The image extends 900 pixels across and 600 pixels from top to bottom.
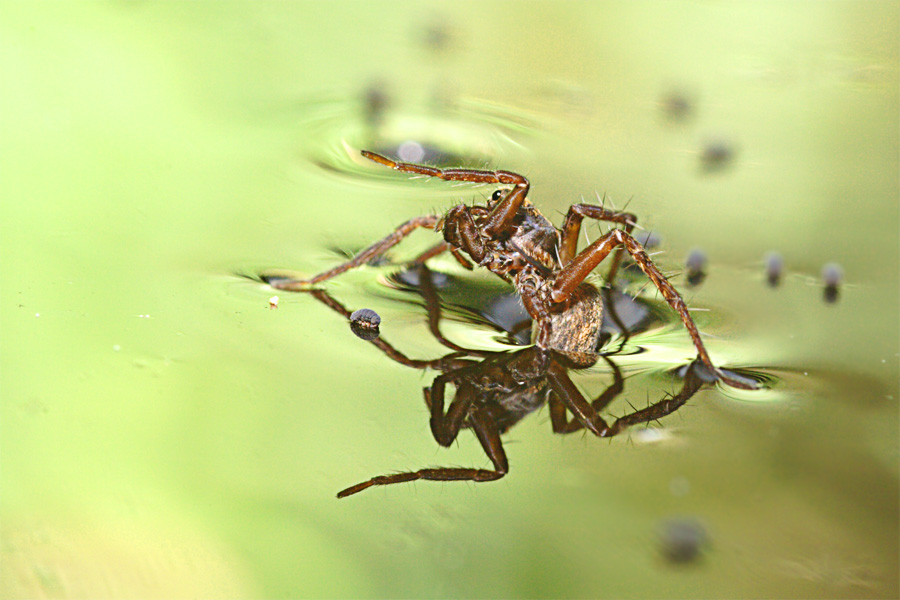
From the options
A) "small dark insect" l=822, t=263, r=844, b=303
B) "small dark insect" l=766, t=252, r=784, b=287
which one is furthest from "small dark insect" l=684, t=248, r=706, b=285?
"small dark insect" l=822, t=263, r=844, b=303

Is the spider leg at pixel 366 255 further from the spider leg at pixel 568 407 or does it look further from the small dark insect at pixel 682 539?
the small dark insect at pixel 682 539

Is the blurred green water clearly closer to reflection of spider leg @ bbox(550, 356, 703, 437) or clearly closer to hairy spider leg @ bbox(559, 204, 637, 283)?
reflection of spider leg @ bbox(550, 356, 703, 437)

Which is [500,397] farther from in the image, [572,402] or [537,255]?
[537,255]

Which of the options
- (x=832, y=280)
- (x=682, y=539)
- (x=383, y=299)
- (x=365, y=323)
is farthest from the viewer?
(x=832, y=280)

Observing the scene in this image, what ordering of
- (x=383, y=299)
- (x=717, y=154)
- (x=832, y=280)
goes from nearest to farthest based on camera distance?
(x=383, y=299) < (x=832, y=280) < (x=717, y=154)

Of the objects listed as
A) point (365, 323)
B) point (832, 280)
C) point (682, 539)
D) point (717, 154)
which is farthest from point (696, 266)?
point (682, 539)

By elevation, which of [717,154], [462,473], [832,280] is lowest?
[462,473]
